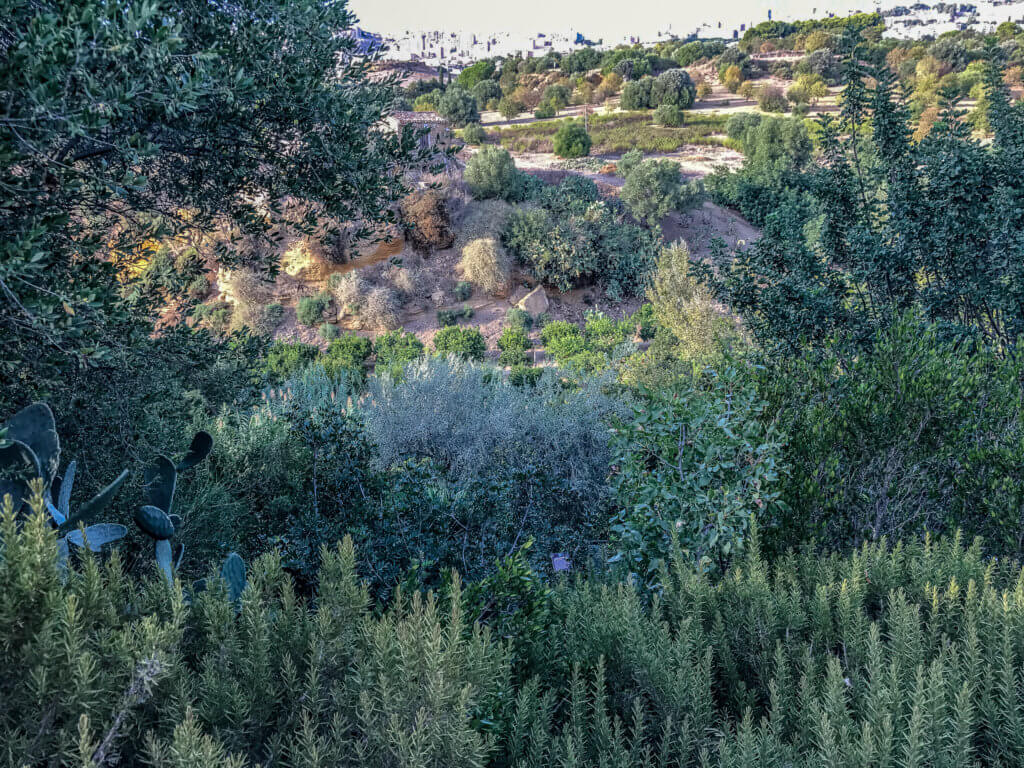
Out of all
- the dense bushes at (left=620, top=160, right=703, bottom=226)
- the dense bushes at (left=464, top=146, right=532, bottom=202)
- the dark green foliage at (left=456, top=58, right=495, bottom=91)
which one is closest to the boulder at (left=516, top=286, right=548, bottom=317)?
the dense bushes at (left=464, top=146, right=532, bottom=202)

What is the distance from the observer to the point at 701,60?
191ft

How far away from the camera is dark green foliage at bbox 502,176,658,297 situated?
1784cm

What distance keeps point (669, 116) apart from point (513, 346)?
32258mm

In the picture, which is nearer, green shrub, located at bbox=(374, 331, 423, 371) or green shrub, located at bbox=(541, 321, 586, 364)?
green shrub, located at bbox=(374, 331, 423, 371)

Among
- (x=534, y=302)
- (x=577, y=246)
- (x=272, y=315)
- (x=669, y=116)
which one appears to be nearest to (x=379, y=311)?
(x=272, y=315)

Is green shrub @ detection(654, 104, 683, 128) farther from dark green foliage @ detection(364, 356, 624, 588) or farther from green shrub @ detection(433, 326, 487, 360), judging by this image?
dark green foliage @ detection(364, 356, 624, 588)

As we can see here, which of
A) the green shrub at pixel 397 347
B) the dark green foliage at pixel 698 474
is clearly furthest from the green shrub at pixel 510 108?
the dark green foliage at pixel 698 474

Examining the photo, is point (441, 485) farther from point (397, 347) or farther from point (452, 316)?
point (452, 316)

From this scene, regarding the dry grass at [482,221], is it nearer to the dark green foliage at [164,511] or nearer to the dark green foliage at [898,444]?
the dark green foliage at [898,444]

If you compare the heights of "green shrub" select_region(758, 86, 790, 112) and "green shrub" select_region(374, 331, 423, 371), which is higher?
"green shrub" select_region(758, 86, 790, 112)

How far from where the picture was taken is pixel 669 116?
41656 mm

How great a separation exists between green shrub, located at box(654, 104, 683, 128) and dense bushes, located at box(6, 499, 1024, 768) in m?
43.2

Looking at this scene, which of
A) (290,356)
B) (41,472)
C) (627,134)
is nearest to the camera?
(41,472)

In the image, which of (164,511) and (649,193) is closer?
(164,511)
